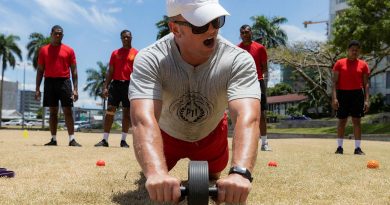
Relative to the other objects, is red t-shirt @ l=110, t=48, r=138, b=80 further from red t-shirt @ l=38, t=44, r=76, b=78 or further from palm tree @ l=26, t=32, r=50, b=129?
palm tree @ l=26, t=32, r=50, b=129

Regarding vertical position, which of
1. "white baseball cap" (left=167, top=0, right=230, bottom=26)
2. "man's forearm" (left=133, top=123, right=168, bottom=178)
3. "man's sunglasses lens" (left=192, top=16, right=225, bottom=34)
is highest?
"white baseball cap" (left=167, top=0, right=230, bottom=26)

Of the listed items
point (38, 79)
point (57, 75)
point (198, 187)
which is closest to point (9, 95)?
point (38, 79)

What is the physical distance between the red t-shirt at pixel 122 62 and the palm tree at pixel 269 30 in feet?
152

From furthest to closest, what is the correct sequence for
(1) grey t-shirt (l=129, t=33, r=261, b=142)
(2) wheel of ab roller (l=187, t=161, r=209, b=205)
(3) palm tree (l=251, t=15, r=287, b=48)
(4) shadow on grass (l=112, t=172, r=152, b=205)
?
(3) palm tree (l=251, t=15, r=287, b=48), (4) shadow on grass (l=112, t=172, r=152, b=205), (1) grey t-shirt (l=129, t=33, r=261, b=142), (2) wheel of ab roller (l=187, t=161, r=209, b=205)

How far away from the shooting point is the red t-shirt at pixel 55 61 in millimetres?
9742

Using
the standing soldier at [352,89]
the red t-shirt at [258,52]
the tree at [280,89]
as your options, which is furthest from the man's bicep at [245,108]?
the tree at [280,89]

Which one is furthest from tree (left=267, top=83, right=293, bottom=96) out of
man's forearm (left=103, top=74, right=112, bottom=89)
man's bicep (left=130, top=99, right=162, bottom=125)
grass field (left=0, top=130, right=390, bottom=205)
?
man's bicep (left=130, top=99, right=162, bottom=125)

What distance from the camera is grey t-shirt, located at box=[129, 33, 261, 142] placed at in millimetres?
3230

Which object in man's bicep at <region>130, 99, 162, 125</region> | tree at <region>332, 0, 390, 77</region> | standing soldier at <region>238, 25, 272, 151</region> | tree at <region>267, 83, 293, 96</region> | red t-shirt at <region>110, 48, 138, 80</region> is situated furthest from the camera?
tree at <region>267, 83, 293, 96</region>

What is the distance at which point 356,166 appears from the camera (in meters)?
6.53

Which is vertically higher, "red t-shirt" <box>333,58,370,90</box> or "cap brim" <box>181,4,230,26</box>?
"red t-shirt" <box>333,58,370,90</box>

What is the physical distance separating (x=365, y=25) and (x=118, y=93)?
25023 millimetres

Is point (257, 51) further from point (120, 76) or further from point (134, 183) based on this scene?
point (134, 183)

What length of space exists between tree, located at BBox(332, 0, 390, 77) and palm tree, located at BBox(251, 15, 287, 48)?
896 inches
